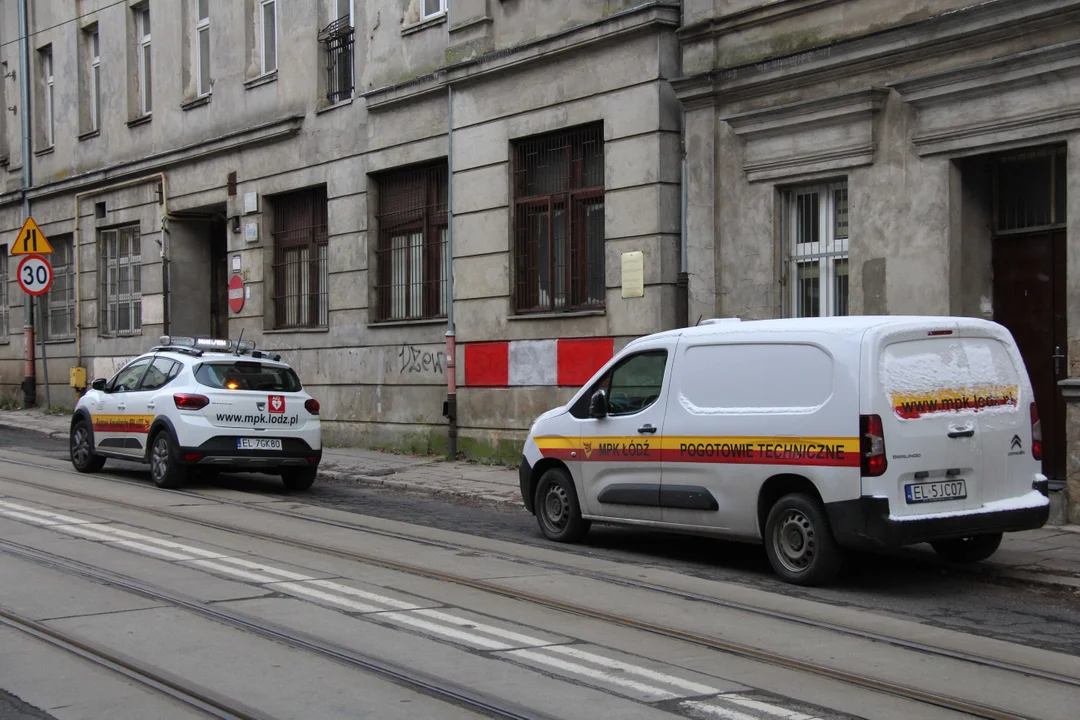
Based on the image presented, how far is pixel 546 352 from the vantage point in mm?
16984

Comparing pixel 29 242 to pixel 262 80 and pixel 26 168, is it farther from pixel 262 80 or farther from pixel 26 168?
pixel 26 168

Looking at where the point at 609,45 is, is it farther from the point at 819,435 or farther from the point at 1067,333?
the point at 819,435

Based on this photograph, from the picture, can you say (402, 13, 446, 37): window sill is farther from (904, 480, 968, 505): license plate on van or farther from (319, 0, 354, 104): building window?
(904, 480, 968, 505): license plate on van

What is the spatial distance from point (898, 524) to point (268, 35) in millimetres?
17282

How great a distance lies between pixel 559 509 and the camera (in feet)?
37.5

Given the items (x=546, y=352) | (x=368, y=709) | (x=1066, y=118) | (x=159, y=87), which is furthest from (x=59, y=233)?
(x=368, y=709)

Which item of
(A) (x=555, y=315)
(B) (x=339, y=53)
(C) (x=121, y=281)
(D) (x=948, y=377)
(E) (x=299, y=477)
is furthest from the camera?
(C) (x=121, y=281)

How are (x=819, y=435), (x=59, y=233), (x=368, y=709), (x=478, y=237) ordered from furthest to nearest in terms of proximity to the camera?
(x=59, y=233), (x=478, y=237), (x=819, y=435), (x=368, y=709)

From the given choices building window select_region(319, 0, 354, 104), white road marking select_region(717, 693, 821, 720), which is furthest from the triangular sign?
white road marking select_region(717, 693, 821, 720)

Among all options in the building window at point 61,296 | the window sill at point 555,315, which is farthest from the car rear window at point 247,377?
the building window at point 61,296

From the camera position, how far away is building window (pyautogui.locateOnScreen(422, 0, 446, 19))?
62.9 feet

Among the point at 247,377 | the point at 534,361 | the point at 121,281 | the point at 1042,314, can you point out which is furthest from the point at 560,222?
the point at 121,281

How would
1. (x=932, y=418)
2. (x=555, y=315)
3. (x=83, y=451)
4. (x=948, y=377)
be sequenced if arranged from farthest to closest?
(x=555, y=315) → (x=83, y=451) → (x=948, y=377) → (x=932, y=418)

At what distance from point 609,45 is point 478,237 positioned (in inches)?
139
